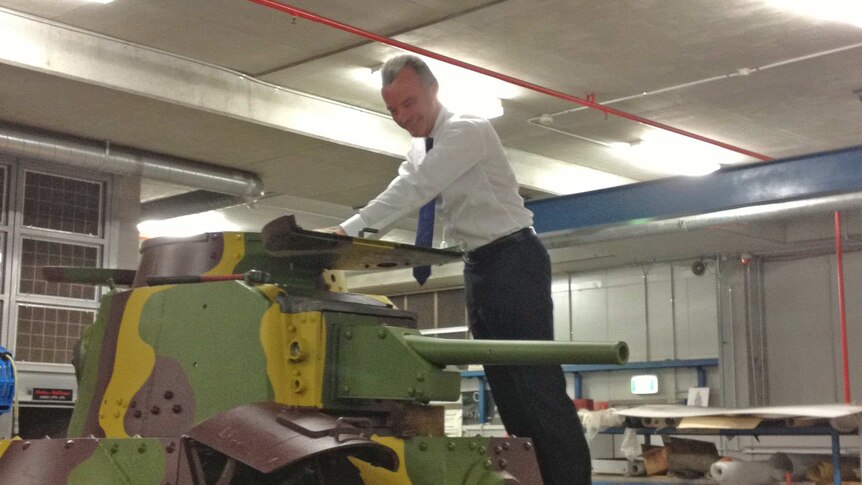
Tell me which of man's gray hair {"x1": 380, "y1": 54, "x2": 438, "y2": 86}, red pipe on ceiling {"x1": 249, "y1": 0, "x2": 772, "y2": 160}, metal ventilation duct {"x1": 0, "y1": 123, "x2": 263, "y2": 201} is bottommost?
man's gray hair {"x1": 380, "y1": 54, "x2": 438, "y2": 86}

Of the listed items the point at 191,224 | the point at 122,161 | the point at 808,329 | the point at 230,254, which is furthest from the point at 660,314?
the point at 230,254

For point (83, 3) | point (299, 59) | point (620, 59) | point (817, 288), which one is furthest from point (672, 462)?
point (817, 288)

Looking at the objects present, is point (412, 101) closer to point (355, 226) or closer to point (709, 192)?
point (355, 226)

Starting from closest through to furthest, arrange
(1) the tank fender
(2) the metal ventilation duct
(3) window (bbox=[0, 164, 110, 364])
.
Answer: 1. (1) the tank fender
2. (2) the metal ventilation duct
3. (3) window (bbox=[0, 164, 110, 364])

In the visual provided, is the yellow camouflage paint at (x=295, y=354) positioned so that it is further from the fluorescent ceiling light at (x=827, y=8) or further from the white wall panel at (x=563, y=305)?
the white wall panel at (x=563, y=305)

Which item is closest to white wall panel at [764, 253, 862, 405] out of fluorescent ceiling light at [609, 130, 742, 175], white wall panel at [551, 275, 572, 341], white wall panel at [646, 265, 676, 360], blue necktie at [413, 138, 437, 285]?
white wall panel at [646, 265, 676, 360]

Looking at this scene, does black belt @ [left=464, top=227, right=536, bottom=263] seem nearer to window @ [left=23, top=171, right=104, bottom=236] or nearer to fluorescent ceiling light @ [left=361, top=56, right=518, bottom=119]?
fluorescent ceiling light @ [left=361, top=56, right=518, bottom=119]

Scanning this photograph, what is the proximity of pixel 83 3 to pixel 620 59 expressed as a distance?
173 inches

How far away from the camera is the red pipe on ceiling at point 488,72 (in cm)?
910

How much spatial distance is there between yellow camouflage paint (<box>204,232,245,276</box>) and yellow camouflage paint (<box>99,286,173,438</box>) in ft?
0.76

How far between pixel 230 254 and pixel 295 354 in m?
0.70

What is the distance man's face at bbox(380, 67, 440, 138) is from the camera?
4730 mm

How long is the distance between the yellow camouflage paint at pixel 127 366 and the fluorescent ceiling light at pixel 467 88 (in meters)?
6.02

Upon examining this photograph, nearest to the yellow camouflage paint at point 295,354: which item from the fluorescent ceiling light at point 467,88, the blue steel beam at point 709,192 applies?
the blue steel beam at point 709,192
